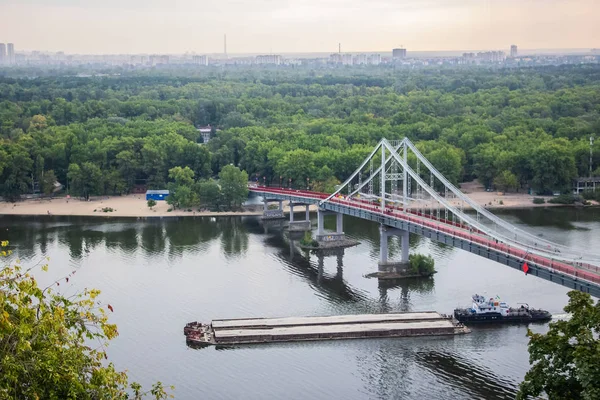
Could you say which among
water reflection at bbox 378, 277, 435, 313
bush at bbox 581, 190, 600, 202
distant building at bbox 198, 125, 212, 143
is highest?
distant building at bbox 198, 125, 212, 143

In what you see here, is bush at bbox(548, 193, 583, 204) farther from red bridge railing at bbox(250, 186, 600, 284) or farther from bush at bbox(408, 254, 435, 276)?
bush at bbox(408, 254, 435, 276)

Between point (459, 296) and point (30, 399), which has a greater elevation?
point (30, 399)

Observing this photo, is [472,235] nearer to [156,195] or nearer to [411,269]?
[411,269]

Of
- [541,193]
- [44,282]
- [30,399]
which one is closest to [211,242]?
[44,282]

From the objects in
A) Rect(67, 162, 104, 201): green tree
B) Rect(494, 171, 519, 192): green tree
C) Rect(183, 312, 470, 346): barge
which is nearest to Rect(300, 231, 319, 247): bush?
Rect(183, 312, 470, 346): barge

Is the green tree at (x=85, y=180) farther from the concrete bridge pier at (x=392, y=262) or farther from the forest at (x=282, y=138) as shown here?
the concrete bridge pier at (x=392, y=262)

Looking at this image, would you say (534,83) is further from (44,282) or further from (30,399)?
(30,399)

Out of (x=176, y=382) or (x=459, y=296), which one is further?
(x=459, y=296)

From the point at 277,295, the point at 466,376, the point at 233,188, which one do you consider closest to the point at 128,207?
the point at 233,188
